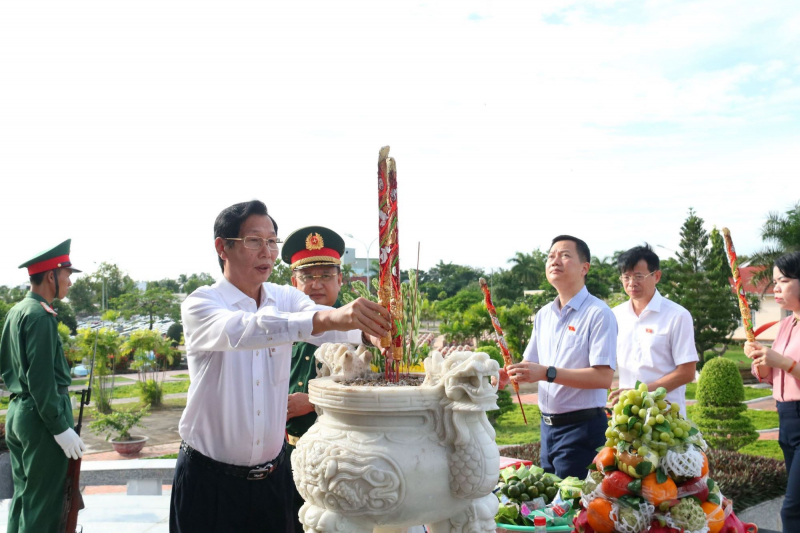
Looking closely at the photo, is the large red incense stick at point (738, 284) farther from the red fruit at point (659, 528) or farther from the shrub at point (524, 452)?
the shrub at point (524, 452)

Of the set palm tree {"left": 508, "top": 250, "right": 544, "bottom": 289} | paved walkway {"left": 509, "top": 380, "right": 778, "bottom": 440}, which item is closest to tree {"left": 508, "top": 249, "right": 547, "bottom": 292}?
palm tree {"left": 508, "top": 250, "right": 544, "bottom": 289}

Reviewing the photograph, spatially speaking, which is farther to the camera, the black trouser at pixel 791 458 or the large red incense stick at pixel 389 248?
the black trouser at pixel 791 458

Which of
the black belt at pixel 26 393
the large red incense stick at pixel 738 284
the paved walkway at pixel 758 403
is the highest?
the large red incense stick at pixel 738 284

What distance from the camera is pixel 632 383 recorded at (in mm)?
4184

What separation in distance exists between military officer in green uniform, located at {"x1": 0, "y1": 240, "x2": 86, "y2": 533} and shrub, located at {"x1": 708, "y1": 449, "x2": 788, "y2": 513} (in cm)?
475

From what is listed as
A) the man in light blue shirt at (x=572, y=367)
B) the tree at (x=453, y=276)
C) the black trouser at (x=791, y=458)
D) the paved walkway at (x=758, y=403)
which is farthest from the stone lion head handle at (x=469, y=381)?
the tree at (x=453, y=276)

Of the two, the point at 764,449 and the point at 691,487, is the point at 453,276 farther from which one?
the point at 691,487

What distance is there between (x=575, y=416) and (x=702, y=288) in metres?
20.0

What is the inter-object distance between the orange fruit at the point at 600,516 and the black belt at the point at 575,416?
1.15m

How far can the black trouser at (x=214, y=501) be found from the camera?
2.44 metres

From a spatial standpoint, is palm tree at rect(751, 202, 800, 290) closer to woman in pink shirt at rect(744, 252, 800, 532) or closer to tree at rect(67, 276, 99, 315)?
woman in pink shirt at rect(744, 252, 800, 532)

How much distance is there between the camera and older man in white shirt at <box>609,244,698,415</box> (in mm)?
3875

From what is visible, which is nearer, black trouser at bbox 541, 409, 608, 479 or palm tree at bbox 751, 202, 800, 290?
black trouser at bbox 541, 409, 608, 479

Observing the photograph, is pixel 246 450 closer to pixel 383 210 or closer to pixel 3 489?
pixel 383 210
